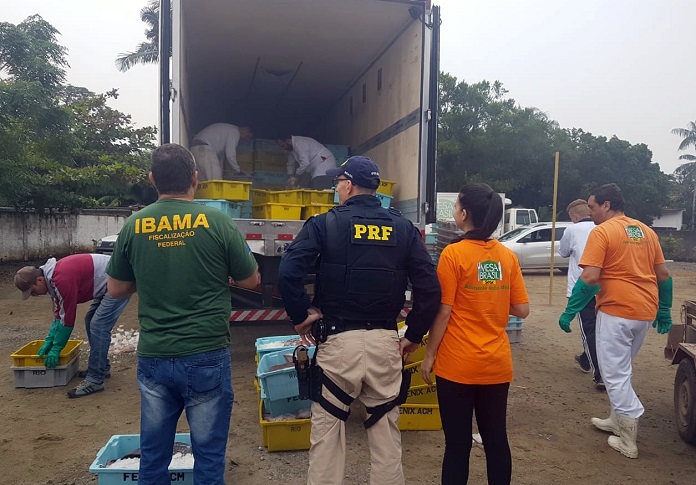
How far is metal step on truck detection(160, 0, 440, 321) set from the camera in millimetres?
5309

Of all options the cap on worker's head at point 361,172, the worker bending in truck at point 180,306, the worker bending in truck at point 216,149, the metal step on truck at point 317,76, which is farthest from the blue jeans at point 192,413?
the worker bending in truck at point 216,149

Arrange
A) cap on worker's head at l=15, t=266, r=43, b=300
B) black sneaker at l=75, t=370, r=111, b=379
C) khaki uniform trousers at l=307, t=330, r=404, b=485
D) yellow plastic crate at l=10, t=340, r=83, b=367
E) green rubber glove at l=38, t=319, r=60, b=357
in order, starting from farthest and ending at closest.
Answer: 1. black sneaker at l=75, t=370, r=111, b=379
2. yellow plastic crate at l=10, t=340, r=83, b=367
3. green rubber glove at l=38, t=319, r=60, b=357
4. cap on worker's head at l=15, t=266, r=43, b=300
5. khaki uniform trousers at l=307, t=330, r=404, b=485

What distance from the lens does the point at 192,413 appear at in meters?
2.34

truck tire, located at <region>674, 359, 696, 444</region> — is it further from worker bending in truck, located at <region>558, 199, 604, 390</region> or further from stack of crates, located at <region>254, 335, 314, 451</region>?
stack of crates, located at <region>254, 335, 314, 451</region>

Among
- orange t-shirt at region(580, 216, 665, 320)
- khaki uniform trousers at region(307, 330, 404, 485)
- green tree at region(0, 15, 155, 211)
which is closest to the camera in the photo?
khaki uniform trousers at region(307, 330, 404, 485)

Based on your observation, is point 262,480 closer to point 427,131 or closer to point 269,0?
point 427,131

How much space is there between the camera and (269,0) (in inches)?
233

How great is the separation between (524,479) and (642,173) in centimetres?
3328

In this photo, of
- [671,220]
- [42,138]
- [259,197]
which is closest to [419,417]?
[259,197]

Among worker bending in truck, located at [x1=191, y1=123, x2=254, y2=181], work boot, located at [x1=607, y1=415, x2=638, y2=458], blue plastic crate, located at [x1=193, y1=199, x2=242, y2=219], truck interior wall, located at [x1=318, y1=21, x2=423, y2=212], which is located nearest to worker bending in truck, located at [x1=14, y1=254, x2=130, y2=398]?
blue plastic crate, located at [x1=193, y1=199, x2=242, y2=219]

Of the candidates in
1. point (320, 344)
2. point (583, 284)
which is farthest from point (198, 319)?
point (583, 284)

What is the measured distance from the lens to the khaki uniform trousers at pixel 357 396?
8.06ft

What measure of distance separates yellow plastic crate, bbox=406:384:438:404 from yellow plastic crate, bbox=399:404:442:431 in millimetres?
95

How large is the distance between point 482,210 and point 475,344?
26.6 inches
